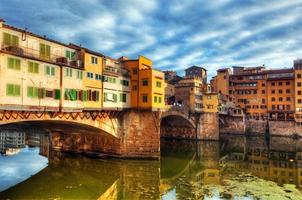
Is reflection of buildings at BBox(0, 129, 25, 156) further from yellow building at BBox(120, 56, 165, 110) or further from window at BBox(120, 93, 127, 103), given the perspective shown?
yellow building at BBox(120, 56, 165, 110)

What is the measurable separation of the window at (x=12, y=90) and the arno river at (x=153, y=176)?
983cm

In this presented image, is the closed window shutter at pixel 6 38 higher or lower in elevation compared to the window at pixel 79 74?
higher

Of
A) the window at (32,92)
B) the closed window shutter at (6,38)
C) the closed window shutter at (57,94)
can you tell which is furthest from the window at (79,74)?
the closed window shutter at (6,38)

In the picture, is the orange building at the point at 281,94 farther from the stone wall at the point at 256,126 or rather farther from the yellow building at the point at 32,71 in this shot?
the yellow building at the point at 32,71

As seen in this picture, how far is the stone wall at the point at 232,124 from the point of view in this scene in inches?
3501

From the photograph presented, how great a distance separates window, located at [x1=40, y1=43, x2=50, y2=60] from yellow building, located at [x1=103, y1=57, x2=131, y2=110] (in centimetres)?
948

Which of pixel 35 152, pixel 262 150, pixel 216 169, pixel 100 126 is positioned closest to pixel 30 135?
pixel 35 152

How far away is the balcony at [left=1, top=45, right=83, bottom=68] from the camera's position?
85.5 feet

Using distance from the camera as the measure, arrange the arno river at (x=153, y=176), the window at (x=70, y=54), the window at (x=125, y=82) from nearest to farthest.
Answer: the arno river at (x=153, y=176) < the window at (x=70, y=54) < the window at (x=125, y=82)

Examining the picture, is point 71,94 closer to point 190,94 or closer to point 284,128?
point 190,94

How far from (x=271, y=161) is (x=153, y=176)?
82.2 feet

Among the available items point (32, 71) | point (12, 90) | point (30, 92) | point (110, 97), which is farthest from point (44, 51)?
point (110, 97)

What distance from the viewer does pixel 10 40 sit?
2645 centimetres

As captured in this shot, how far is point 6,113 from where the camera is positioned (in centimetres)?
2627
